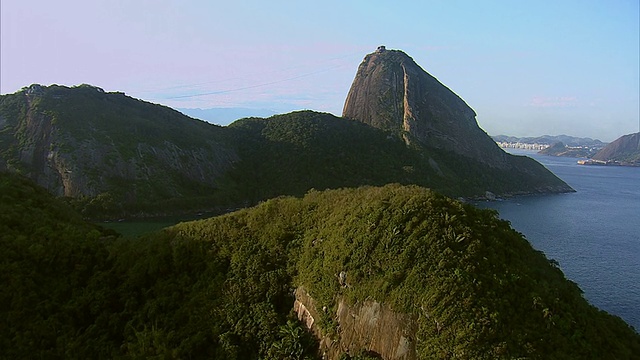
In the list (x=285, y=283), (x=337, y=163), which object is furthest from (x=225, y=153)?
(x=285, y=283)

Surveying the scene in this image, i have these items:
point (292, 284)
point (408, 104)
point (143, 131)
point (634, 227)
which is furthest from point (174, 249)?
point (408, 104)

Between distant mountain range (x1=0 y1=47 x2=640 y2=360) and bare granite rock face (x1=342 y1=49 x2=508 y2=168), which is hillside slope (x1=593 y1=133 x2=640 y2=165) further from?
distant mountain range (x1=0 y1=47 x2=640 y2=360)

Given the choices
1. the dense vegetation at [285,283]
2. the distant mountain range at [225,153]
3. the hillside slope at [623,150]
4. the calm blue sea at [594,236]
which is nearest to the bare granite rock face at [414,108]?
the distant mountain range at [225,153]

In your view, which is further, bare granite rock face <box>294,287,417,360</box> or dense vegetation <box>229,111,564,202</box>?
dense vegetation <box>229,111,564,202</box>

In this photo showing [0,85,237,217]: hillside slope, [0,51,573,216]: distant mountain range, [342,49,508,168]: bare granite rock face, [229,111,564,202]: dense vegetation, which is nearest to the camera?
[0,85,237,217]: hillside slope

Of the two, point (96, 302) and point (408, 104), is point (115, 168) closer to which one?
point (96, 302)

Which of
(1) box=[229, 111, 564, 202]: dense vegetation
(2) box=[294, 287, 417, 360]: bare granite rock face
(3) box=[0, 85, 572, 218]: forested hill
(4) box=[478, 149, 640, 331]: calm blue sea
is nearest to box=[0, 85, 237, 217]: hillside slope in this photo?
(3) box=[0, 85, 572, 218]: forested hill

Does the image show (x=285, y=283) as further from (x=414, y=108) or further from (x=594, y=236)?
(x=414, y=108)
